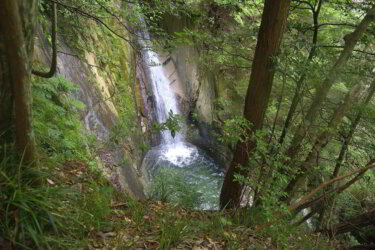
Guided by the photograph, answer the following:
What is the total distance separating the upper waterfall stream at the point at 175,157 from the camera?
9.34 meters

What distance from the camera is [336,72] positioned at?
443 cm

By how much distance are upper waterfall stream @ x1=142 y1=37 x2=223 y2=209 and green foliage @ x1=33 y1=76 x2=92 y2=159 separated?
15.2 ft

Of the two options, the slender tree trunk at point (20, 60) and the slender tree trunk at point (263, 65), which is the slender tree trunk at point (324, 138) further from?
the slender tree trunk at point (20, 60)

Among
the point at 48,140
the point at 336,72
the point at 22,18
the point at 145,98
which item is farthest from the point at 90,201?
the point at 145,98

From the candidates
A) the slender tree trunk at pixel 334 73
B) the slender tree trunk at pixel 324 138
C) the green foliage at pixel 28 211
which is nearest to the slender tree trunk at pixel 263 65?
the slender tree trunk at pixel 334 73

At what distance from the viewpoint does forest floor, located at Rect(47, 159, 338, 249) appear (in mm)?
2500

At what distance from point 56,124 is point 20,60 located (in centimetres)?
233

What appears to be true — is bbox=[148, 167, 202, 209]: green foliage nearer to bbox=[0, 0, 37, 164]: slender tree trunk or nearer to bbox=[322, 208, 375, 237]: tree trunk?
bbox=[322, 208, 375, 237]: tree trunk

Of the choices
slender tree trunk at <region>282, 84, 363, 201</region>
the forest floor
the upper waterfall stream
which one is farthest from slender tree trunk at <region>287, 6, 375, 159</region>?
the upper waterfall stream

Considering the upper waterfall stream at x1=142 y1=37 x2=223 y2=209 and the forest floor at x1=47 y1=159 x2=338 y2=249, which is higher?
A: the forest floor at x1=47 y1=159 x2=338 y2=249

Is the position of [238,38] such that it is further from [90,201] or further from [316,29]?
[90,201]

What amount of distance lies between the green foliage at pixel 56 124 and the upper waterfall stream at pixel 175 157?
462 centimetres

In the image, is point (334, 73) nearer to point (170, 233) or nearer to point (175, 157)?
point (170, 233)

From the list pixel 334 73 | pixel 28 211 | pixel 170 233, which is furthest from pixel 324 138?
pixel 28 211
